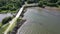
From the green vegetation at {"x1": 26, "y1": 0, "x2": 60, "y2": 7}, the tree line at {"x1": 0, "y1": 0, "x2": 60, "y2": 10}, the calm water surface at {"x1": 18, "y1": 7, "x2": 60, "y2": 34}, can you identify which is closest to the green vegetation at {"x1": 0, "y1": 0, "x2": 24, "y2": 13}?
the tree line at {"x1": 0, "y1": 0, "x2": 60, "y2": 10}

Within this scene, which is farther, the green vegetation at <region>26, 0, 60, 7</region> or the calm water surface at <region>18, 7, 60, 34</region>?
the green vegetation at <region>26, 0, 60, 7</region>

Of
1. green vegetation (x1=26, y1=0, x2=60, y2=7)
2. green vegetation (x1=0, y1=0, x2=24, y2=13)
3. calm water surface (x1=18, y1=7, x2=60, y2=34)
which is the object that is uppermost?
calm water surface (x1=18, y1=7, x2=60, y2=34)

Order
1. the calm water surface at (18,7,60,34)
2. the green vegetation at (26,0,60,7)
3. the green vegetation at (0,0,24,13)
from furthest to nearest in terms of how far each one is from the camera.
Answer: the green vegetation at (0,0,24,13), the green vegetation at (26,0,60,7), the calm water surface at (18,7,60,34)

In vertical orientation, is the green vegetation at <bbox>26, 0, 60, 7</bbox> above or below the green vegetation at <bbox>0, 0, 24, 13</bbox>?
above

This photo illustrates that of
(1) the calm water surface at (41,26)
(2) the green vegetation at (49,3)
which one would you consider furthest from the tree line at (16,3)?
(1) the calm water surface at (41,26)

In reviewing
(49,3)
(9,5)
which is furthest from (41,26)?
(9,5)

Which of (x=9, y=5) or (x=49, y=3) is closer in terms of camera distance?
(x=49, y=3)

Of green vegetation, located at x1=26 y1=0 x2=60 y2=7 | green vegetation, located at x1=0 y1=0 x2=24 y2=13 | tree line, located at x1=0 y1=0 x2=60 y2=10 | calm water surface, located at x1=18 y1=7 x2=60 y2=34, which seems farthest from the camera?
green vegetation, located at x1=0 y1=0 x2=24 y2=13

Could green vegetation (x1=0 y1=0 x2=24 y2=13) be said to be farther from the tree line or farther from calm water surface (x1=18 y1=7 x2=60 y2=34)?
calm water surface (x1=18 y1=7 x2=60 y2=34)

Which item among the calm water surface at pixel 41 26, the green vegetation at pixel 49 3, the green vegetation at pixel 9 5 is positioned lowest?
the green vegetation at pixel 9 5

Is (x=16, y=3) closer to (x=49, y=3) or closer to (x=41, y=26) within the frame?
(x=49, y=3)

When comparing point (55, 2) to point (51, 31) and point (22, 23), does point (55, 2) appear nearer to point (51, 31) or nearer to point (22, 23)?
point (22, 23)

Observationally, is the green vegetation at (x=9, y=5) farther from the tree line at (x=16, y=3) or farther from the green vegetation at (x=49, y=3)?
the green vegetation at (x=49, y=3)
